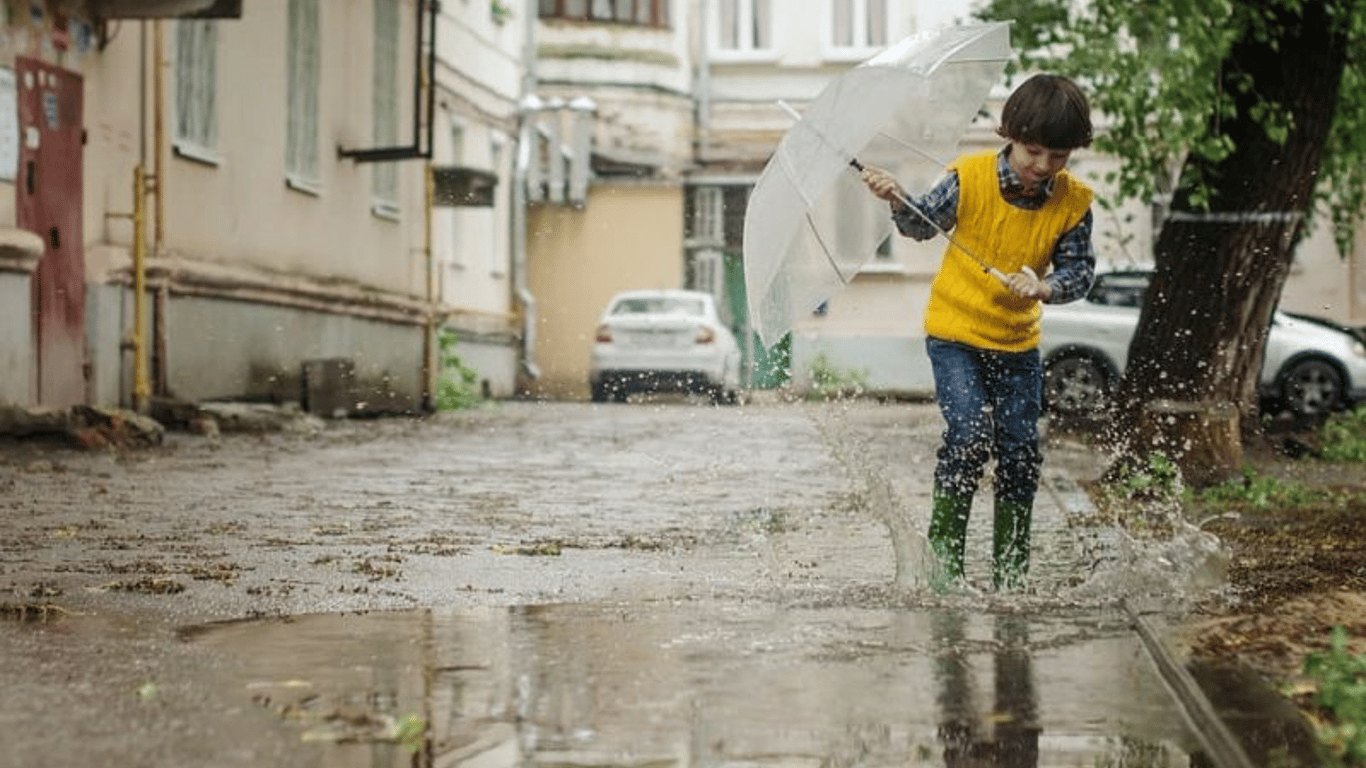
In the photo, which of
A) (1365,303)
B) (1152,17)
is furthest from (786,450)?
(1365,303)

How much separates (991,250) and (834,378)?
3440cm

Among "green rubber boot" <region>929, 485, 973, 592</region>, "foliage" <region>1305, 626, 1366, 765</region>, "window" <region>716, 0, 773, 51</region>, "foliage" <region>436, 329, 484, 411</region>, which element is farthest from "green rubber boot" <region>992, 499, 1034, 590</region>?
"window" <region>716, 0, 773, 51</region>

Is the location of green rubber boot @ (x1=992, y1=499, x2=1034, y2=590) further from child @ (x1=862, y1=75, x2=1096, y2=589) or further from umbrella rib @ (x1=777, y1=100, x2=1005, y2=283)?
umbrella rib @ (x1=777, y1=100, x2=1005, y2=283)

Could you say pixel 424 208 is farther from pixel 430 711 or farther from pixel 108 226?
pixel 430 711

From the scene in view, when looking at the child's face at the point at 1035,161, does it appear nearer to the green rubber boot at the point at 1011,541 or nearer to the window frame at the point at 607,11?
the green rubber boot at the point at 1011,541

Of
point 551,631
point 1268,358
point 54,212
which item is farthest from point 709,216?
point 551,631

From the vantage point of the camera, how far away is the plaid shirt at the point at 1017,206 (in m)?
7.90

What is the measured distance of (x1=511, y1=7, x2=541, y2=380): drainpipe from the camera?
4116 centimetres

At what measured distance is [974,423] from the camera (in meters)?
8.14

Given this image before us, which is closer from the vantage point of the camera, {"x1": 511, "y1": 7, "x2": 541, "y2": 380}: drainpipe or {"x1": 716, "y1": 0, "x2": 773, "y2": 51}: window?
{"x1": 511, "y1": 7, "x2": 541, "y2": 380}: drainpipe

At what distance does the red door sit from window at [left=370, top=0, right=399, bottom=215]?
968 centimetres

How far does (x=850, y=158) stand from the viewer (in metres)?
7.94

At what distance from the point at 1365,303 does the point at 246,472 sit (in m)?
28.5

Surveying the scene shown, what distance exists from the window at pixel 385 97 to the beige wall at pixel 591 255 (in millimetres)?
13953
